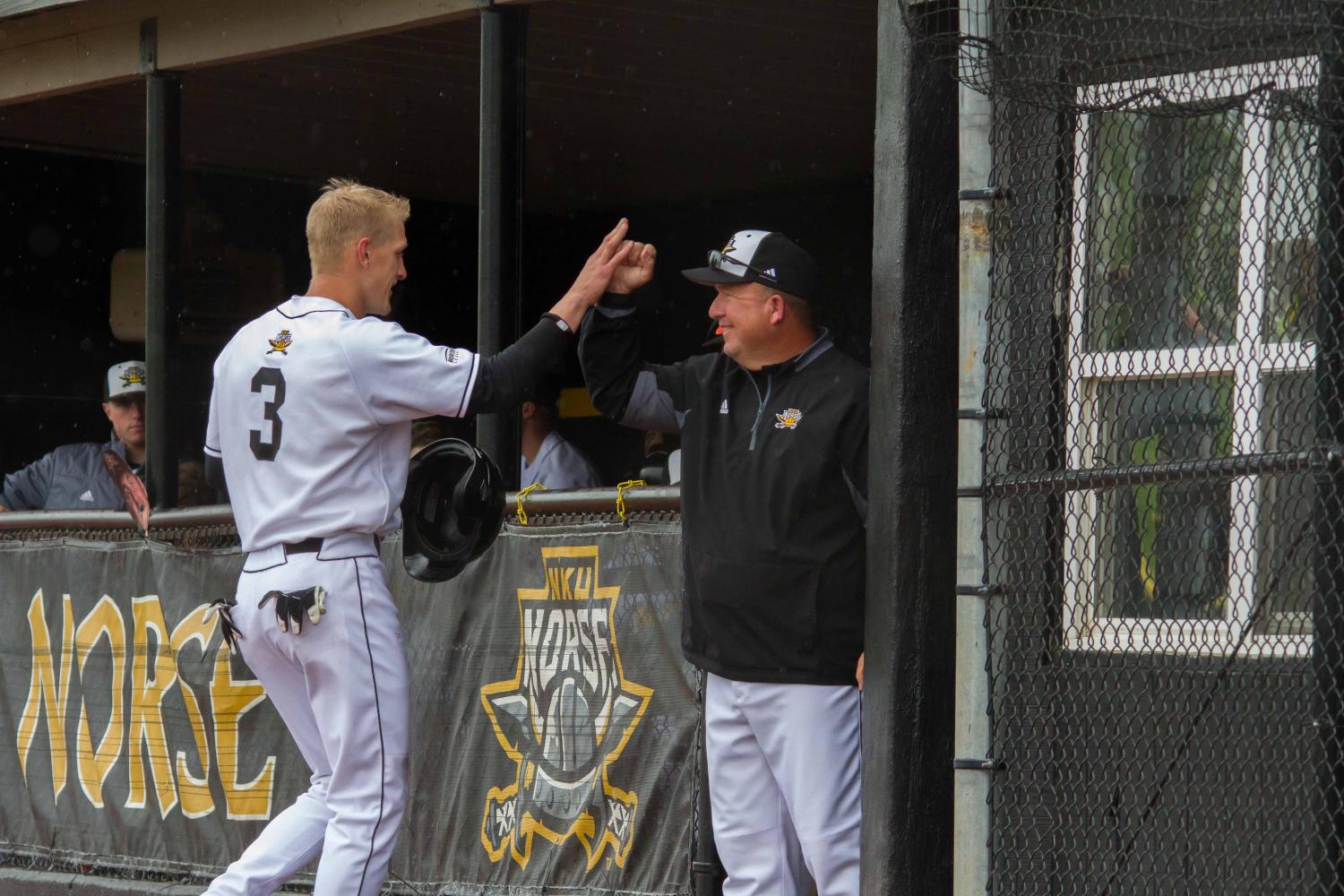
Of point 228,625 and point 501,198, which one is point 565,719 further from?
point 501,198

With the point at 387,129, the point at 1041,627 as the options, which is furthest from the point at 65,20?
the point at 1041,627

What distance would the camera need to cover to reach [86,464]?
911cm

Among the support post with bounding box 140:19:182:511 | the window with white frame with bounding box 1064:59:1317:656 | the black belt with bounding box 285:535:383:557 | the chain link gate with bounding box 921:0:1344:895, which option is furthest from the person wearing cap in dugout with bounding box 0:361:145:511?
the window with white frame with bounding box 1064:59:1317:656

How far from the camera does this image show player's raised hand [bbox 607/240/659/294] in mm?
4980

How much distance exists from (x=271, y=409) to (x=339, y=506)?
0.34 m

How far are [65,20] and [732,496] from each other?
4.80 m

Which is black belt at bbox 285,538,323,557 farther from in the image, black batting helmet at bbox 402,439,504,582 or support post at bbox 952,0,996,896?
support post at bbox 952,0,996,896

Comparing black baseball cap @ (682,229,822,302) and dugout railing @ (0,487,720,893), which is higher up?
black baseball cap @ (682,229,822,302)

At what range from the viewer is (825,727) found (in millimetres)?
4621

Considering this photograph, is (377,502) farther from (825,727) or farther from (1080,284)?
(1080,284)

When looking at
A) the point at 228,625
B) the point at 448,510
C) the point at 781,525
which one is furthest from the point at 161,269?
the point at 781,525

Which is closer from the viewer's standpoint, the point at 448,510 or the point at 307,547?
the point at 307,547

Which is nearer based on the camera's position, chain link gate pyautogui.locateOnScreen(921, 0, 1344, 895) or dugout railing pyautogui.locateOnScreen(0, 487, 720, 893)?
chain link gate pyautogui.locateOnScreen(921, 0, 1344, 895)

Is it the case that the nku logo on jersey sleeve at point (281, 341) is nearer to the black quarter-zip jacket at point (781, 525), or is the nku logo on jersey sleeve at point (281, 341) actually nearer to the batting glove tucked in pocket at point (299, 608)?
the batting glove tucked in pocket at point (299, 608)
